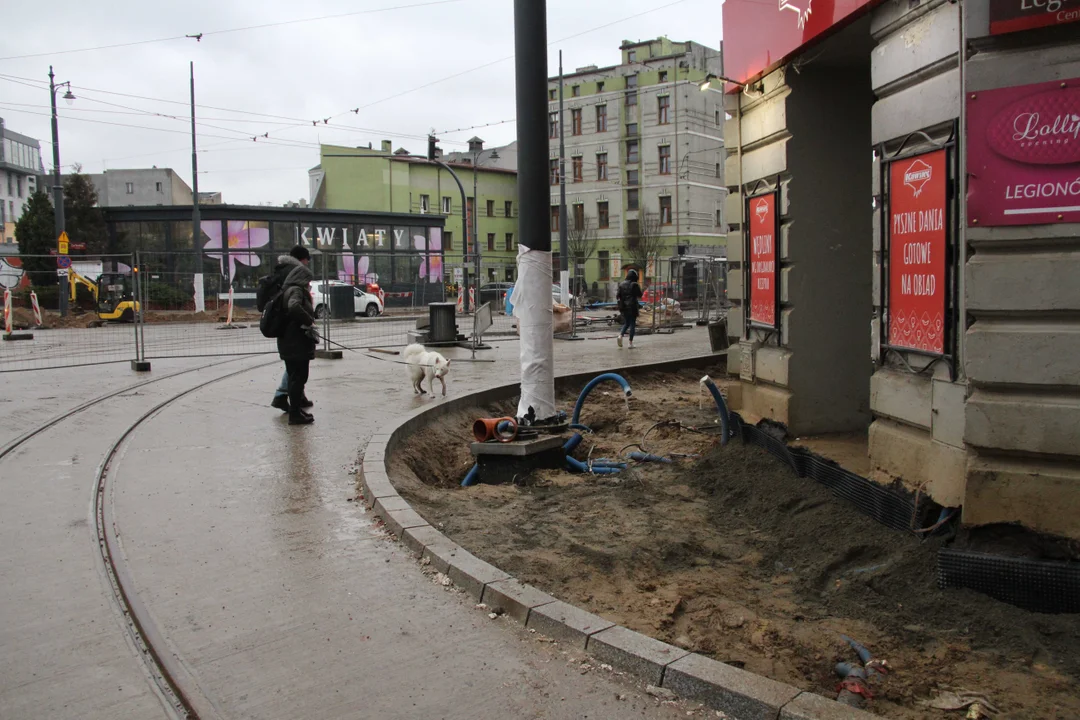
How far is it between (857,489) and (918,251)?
5.35 feet

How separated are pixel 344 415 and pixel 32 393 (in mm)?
5160

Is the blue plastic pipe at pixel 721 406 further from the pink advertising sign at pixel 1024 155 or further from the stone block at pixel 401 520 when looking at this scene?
the pink advertising sign at pixel 1024 155

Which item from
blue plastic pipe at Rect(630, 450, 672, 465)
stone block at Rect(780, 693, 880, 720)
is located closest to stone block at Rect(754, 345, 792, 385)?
blue plastic pipe at Rect(630, 450, 672, 465)

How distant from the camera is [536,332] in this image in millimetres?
8570

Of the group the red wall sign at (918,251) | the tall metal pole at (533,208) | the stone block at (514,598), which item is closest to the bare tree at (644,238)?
the tall metal pole at (533,208)

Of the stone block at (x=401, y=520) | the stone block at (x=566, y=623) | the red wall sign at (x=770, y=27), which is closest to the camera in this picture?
the stone block at (x=566, y=623)

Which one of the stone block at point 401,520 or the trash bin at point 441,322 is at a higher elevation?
the trash bin at point 441,322

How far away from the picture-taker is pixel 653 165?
67.2 m

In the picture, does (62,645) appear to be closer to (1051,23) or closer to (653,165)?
(1051,23)

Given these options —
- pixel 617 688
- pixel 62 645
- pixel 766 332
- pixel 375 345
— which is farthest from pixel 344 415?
pixel 375 345

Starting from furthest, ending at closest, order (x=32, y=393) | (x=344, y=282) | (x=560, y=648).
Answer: (x=344, y=282)
(x=32, y=393)
(x=560, y=648)

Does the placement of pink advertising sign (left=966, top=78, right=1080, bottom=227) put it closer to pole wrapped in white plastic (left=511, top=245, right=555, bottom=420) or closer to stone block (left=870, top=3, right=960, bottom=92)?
stone block (left=870, top=3, right=960, bottom=92)

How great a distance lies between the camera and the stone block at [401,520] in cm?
565

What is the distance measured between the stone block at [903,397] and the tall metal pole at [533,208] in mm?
3501
